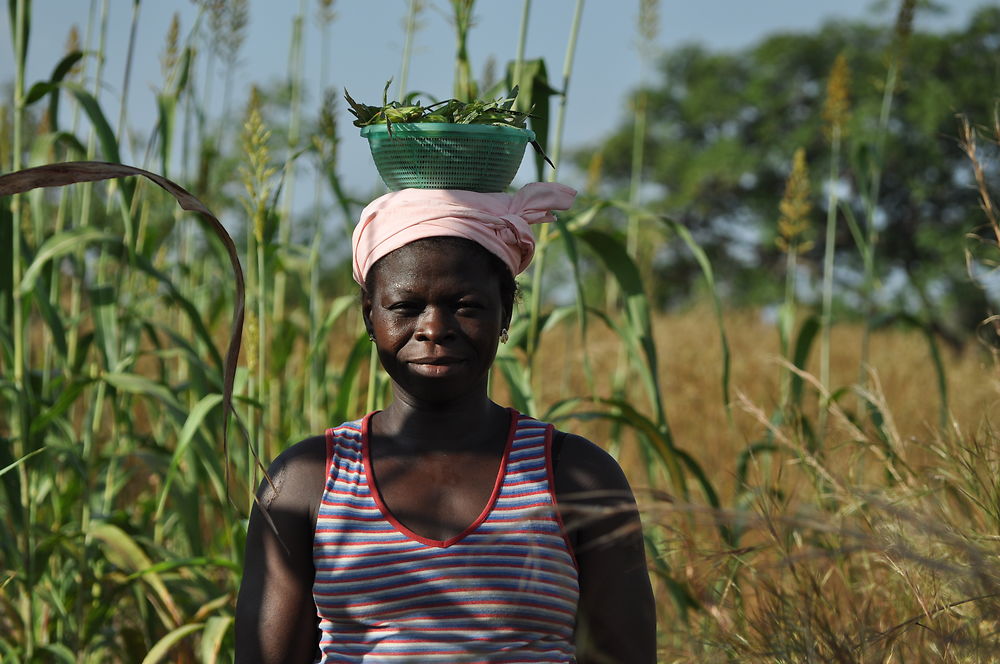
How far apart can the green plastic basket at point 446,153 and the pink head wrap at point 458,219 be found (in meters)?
0.03

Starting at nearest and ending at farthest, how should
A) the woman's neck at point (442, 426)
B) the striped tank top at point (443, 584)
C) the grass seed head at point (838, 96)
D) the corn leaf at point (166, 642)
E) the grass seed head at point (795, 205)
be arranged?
the striped tank top at point (443, 584), the woman's neck at point (442, 426), the corn leaf at point (166, 642), the grass seed head at point (795, 205), the grass seed head at point (838, 96)

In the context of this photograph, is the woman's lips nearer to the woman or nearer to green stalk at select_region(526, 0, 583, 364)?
the woman

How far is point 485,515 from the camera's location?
1.48 m

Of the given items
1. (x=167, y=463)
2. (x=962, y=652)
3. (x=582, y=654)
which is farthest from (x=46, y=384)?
(x=962, y=652)

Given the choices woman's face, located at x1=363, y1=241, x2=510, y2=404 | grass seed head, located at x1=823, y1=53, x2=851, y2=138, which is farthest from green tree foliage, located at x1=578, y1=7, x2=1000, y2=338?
woman's face, located at x1=363, y1=241, x2=510, y2=404

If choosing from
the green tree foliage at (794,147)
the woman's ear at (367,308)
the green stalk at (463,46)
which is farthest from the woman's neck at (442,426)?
the green tree foliage at (794,147)

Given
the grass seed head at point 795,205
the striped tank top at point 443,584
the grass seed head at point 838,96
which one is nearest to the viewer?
the striped tank top at point 443,584

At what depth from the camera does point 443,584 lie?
145cm

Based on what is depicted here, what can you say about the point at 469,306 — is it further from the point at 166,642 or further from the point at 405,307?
the point at 166,642

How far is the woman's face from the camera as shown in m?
1.50

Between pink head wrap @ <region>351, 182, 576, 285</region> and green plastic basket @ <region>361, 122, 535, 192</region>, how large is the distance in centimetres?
3

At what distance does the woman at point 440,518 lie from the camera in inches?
57.4

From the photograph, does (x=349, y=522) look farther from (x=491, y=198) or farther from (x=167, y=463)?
(x=167, y=463)

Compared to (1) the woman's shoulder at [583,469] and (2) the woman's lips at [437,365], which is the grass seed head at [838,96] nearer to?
(1) the woman's shoulder at [583,469]
